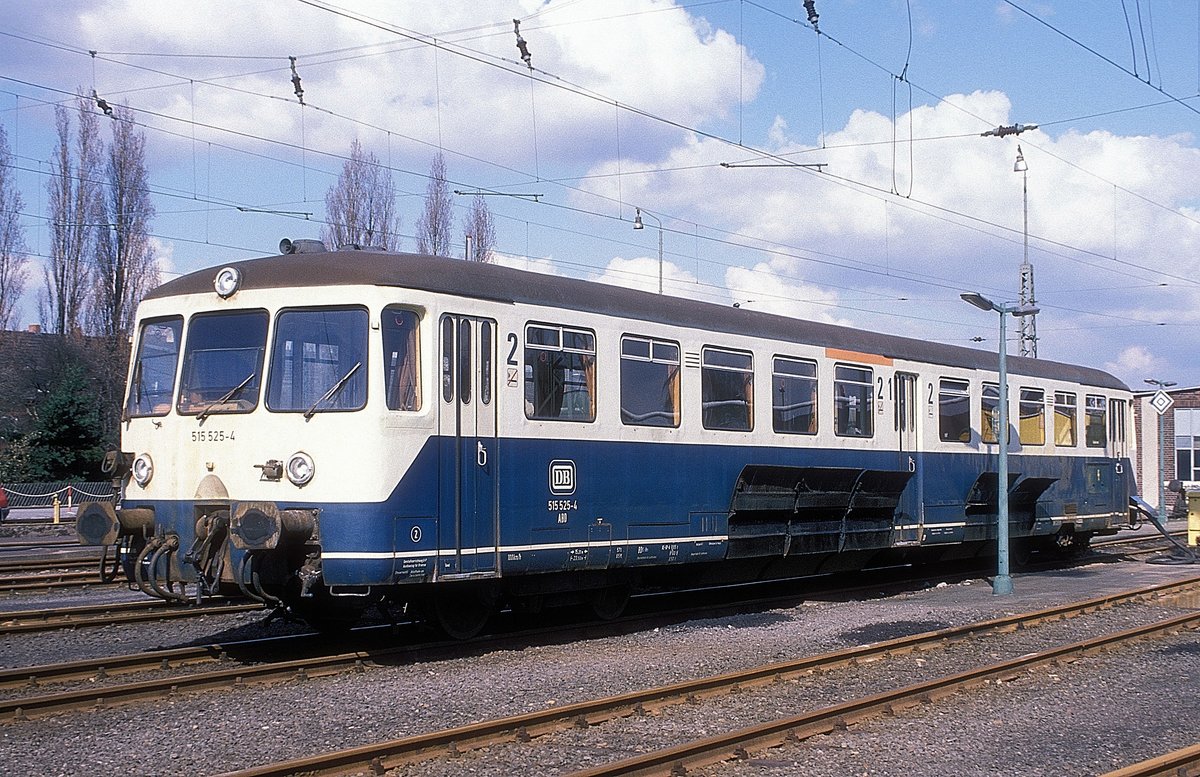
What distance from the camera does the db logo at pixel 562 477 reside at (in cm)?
1152

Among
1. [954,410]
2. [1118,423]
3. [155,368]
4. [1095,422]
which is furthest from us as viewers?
[1118,423]

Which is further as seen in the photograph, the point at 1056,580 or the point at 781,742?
the point at 1056,580

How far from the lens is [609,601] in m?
13.1

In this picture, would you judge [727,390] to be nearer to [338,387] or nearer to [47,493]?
[338,387]

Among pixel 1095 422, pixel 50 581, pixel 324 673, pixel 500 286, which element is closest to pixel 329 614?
pixel 324 673

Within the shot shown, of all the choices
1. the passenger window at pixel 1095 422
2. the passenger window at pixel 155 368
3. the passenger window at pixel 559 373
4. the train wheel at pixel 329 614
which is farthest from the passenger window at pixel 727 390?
the passenger window at pixel 1095 422

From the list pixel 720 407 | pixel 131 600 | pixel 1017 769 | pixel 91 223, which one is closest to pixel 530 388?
pixel 720 407

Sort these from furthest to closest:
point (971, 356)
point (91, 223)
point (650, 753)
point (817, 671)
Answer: point (91, 223) → point (971, 356) → point (817, 671) → point (650, 753)

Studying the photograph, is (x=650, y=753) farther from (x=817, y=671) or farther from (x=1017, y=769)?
(x=817, y=671)

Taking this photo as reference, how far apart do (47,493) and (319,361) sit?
26.6 metres

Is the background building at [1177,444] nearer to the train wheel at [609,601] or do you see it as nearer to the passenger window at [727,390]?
the passenger window at [727,390]

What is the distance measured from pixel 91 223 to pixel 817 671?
119 ft

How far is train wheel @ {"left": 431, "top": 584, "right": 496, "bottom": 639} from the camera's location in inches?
444

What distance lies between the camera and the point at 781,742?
795 cm
